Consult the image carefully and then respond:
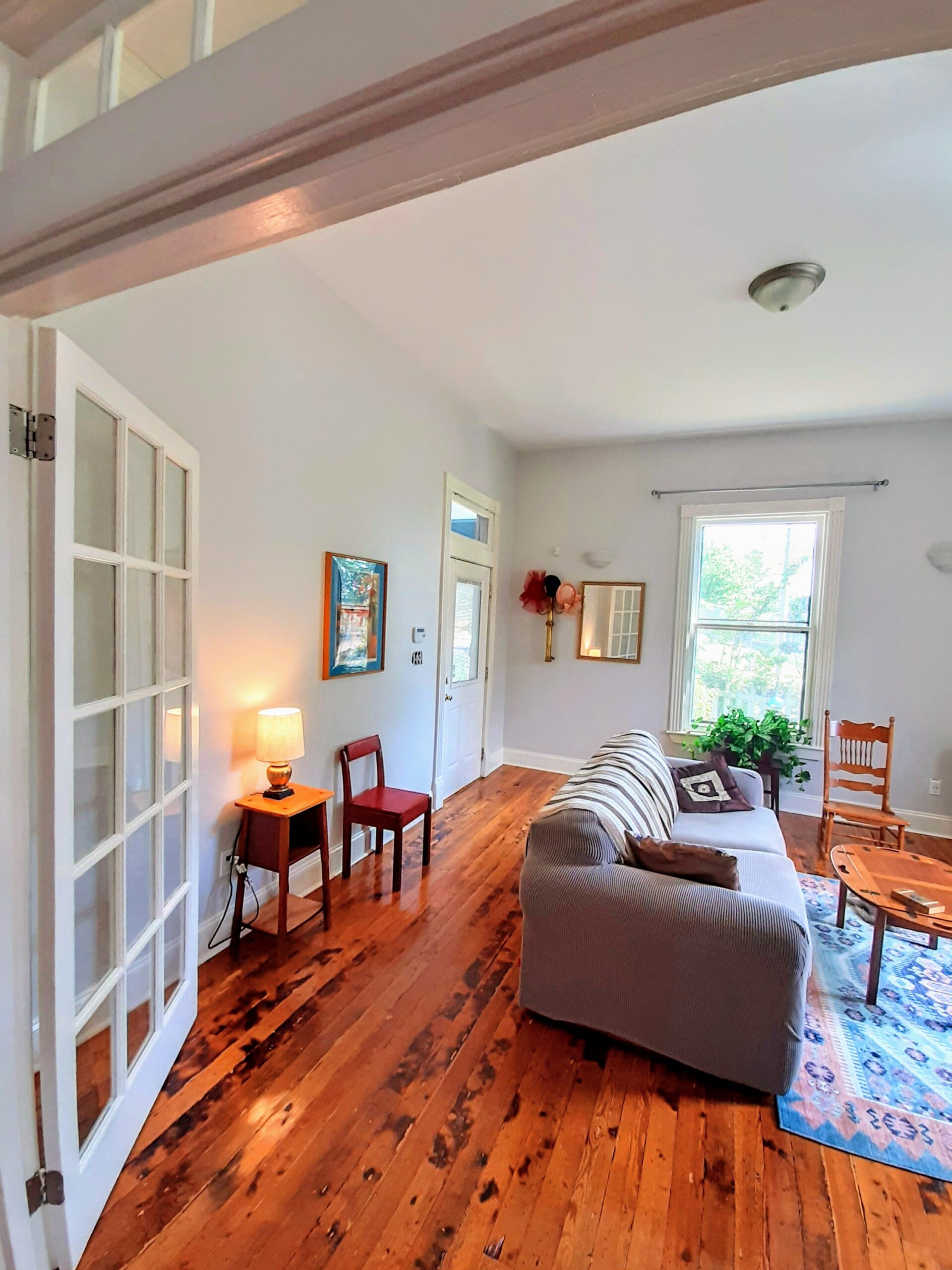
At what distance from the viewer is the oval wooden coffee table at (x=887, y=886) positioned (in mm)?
1994

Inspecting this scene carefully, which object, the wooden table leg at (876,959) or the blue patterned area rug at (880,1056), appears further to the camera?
the wooden table leg at (876,959)

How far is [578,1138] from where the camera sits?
5.10 feet

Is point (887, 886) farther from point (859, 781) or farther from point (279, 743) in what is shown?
point (279, 743)

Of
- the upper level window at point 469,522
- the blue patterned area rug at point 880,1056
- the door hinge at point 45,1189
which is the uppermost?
the upper level window at point 469,522

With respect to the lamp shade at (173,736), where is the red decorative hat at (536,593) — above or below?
above

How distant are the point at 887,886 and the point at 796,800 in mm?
2226

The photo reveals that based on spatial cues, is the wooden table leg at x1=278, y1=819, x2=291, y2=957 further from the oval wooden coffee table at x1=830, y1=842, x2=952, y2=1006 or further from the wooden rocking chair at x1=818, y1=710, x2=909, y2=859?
the wooden rocking chair at x1=818, y1=710, x2=909, y2=859

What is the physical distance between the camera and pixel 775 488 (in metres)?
4.26

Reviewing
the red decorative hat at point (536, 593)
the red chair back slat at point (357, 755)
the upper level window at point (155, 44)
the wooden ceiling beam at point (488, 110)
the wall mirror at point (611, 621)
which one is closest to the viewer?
the wooden ceiling beam at point (488, 110)

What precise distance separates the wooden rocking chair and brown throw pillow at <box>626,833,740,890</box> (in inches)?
80.3

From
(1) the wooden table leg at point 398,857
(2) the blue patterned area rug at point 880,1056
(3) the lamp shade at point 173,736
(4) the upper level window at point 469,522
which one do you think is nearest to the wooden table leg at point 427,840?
(1) the wooden table leg at point 398,857

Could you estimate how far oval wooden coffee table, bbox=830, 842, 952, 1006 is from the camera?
1.99 meters

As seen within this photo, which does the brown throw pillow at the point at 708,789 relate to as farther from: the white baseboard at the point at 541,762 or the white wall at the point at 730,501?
the white baseboard at the point at 541,762

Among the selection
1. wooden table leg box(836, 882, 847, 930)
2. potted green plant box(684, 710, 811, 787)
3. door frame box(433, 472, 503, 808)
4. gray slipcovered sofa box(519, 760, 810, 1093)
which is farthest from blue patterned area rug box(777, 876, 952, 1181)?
door frame box(433, 472, 503, 808)
